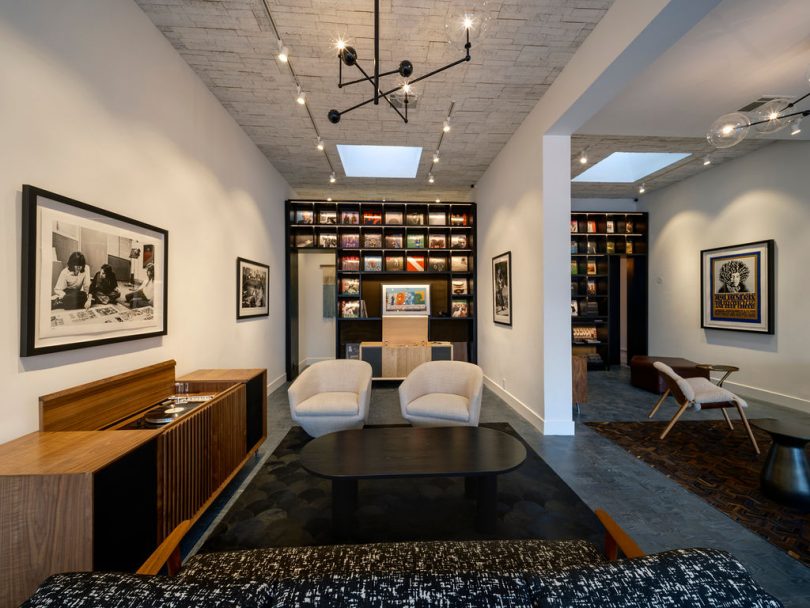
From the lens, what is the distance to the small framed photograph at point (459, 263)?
645 cm

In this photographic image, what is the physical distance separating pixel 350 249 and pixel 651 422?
518 centimetres

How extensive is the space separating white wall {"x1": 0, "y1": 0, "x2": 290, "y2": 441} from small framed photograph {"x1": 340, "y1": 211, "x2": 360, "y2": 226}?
7.09 feet

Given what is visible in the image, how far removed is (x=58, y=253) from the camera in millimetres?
1844

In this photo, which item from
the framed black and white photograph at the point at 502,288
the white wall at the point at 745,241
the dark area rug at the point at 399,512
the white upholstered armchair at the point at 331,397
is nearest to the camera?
the dark area rug at the point at 399,512

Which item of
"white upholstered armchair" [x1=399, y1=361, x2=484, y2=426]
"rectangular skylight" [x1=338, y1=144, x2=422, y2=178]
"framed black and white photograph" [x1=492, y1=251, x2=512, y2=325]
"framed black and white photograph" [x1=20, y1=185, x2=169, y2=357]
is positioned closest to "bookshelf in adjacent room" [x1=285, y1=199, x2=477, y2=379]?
"rectangular skylight" [x1=338, y1=144, x2=422, y2=178]

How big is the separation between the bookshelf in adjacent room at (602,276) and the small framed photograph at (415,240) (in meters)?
3.28

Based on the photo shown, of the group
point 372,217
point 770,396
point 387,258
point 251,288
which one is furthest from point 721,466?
point 372,217

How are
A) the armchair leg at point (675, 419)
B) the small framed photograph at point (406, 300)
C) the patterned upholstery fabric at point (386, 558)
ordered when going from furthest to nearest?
1. the small framed photograph at point (406, 300)
2. the armchair leg at point (675, 419)
3. the patterned upholstery fabric at point (386, 558)

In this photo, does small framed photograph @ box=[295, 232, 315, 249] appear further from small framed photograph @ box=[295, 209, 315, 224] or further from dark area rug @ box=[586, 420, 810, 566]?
dark area rug @ box=[586, 420, 810, 566]

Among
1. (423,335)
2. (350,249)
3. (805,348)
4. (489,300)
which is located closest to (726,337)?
(805,348)

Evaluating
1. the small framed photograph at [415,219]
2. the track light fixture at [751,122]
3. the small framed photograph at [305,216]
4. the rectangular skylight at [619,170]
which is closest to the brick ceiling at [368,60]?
the track light fixture at [751,122]

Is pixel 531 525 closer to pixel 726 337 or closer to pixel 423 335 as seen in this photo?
pixel 423 335

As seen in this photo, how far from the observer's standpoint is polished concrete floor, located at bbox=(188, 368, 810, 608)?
75.1 inches

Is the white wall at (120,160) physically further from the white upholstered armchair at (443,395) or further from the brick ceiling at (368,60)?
the white upholstered armchair at (443,395)
